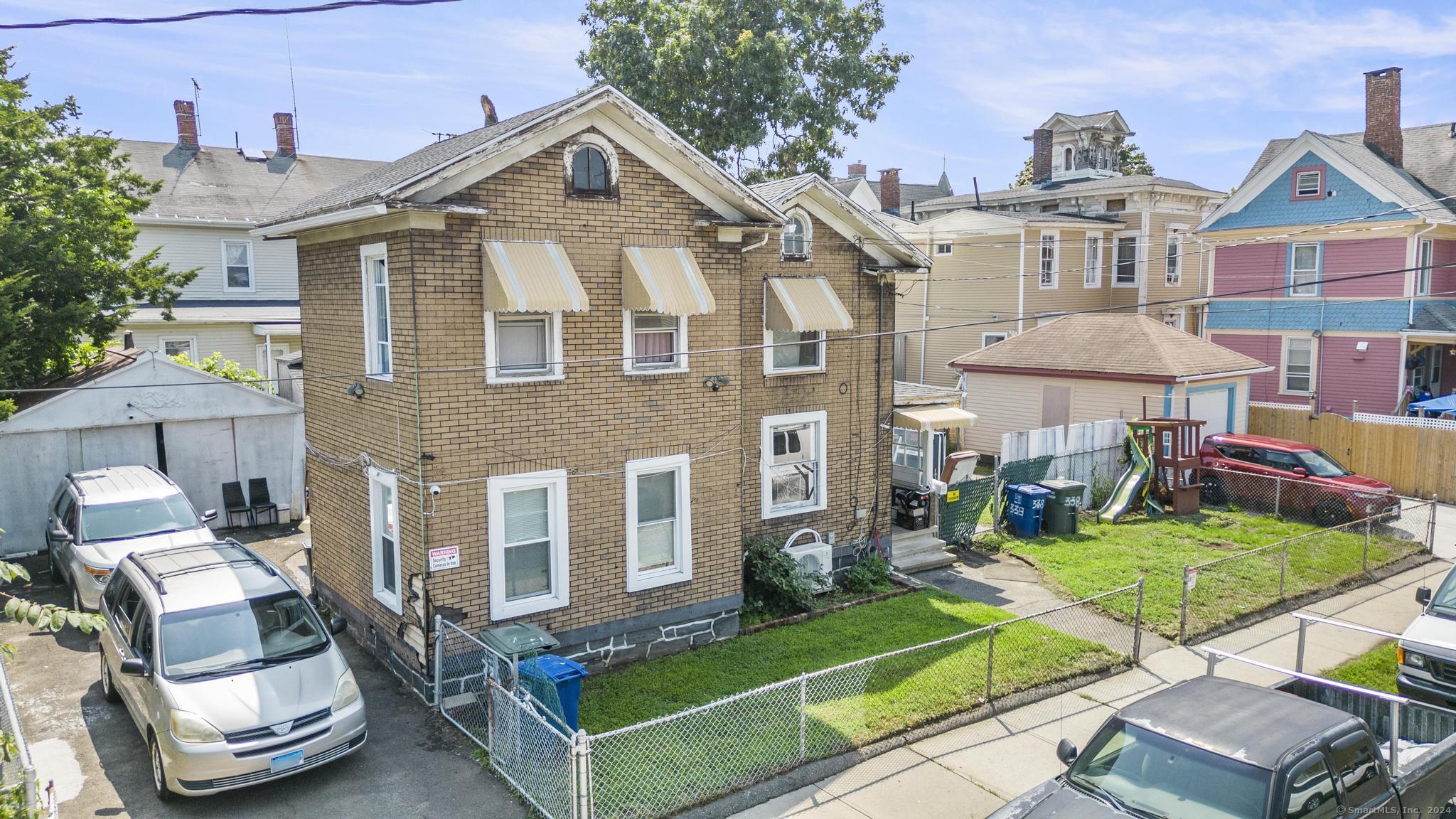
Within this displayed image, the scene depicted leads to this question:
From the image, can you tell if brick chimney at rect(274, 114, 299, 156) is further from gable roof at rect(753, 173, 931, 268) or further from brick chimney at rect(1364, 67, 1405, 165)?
brick chimney at rect(1364, 67, 1405, 165)

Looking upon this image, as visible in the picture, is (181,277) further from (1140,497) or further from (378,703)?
(1140,497)

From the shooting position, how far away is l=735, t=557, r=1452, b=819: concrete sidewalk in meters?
8.99

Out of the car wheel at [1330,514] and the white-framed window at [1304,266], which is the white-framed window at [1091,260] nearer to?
the white-framed window at [1304,266]

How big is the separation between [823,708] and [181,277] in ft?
60.0

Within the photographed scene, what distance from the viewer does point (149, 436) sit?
17.6 metres

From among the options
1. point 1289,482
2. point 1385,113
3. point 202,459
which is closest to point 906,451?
point 1289,482

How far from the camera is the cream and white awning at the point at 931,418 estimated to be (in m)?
17.2

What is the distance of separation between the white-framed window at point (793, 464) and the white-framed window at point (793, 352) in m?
0.73

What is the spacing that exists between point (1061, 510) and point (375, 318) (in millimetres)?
13578

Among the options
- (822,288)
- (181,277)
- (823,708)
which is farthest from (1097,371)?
(181,277)

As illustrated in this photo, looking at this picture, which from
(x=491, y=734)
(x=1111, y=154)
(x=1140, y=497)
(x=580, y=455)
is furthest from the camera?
(x=1111, y=154)

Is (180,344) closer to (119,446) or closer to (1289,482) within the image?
(119,446)

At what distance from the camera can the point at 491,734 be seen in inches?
371

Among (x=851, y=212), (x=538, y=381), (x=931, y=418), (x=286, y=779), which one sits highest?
Result: (x=851, y=212)
